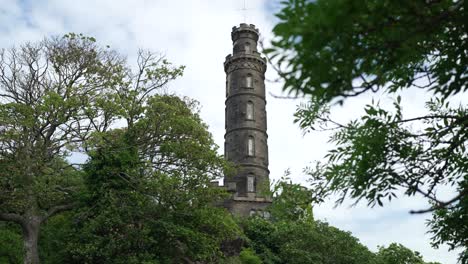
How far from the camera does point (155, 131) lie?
22.8m

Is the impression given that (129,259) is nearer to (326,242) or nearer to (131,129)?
(131,129)

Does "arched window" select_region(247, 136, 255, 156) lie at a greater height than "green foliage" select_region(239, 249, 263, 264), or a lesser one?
greater

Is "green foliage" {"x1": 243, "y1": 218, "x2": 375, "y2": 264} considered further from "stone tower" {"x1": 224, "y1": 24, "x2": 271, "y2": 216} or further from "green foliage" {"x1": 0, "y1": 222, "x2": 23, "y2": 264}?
"green foliage" {"x1": 0, "y1": 222, "x2": 23, "y2": 264}

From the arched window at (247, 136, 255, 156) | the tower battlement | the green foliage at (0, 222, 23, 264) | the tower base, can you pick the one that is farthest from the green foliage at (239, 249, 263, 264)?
the tower battlement

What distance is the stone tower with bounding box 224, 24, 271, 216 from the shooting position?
4191 cm

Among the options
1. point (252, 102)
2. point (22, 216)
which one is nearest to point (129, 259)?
point (22, 216)

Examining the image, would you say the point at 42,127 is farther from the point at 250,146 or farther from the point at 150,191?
the point at 250,146

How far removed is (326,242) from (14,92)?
1781 centimetres

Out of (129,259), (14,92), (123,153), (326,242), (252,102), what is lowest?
(129,259)

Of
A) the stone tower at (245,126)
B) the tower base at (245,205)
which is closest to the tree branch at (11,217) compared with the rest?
the stone tower at (245,126)

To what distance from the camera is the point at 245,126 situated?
45.2 metres

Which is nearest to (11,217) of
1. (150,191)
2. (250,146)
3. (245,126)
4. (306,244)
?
(150,191)

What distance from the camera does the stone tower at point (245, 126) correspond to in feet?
137

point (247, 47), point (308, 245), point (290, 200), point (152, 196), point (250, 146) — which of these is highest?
point (247, 47)
